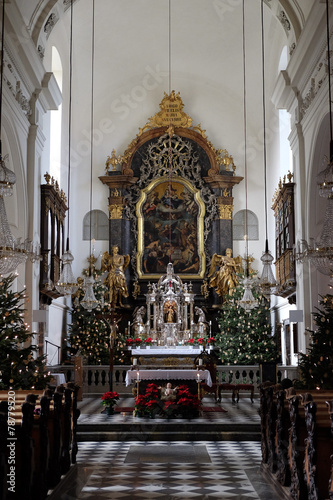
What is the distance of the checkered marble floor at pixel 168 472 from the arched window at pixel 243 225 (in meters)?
12.6

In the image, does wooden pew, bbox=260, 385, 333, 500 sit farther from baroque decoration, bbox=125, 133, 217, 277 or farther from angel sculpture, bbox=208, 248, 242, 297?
baroque decoration, bbox=125, 133, 217, 277

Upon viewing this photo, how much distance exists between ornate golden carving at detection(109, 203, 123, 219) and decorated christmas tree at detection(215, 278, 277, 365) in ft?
14.7

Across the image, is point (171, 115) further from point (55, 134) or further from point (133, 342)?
point (133, 342)

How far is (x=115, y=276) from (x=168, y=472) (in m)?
13.8

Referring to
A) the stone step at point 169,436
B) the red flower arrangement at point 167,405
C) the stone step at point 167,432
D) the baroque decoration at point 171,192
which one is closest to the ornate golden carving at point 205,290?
the baroque decoration at point 171,192

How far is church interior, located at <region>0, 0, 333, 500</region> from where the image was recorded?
44.4ft

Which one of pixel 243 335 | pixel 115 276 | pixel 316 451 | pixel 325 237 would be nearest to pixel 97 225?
pixel 115 276

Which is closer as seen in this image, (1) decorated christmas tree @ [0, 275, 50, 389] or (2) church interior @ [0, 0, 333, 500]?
(1) decorated christmas tree @ [0, 275, 50, 389]

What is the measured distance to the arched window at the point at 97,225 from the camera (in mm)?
23594

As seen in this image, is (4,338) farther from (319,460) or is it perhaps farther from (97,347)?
(97,347)

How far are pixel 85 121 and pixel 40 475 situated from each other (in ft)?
60.3

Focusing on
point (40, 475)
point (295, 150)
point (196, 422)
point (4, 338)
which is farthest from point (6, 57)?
point (40, 475)

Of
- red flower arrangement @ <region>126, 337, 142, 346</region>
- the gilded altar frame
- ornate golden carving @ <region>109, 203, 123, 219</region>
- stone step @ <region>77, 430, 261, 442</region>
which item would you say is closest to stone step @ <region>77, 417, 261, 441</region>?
stone step @ <region>77, 430, 261, 442</region>

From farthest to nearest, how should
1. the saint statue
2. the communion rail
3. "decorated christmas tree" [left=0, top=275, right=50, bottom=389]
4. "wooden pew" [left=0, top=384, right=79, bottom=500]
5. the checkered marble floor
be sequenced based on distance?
the saint statue → the communion rail → "decorated christmas tree" [left=0, top=275, right=50, bottom=389] → the checkered marble floor → "wooden pew" [left=0, top=384, right=79, bottom=500]
